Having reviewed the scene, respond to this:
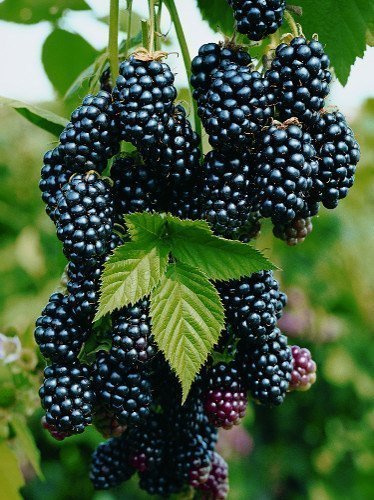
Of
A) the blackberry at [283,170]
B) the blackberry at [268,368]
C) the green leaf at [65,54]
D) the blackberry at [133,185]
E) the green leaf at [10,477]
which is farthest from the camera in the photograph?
the green leaf at [65,54]

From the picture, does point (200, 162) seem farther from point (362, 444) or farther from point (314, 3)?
point (362, 444)

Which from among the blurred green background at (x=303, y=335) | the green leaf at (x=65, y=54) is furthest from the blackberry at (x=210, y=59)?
the blurred green background at (x=303, y=335)

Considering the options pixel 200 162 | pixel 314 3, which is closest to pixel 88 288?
pixel 200 162

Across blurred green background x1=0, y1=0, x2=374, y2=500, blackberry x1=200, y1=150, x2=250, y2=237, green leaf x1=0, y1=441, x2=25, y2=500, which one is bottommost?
blurred green background x1=0, y1=0, x2=374, y2=500

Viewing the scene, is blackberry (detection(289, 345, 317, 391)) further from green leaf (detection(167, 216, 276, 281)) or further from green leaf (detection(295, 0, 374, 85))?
green leaf (detection(295, 0, 374, 85))

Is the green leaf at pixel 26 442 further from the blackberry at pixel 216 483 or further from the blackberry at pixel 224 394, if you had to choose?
the blackberry at pixel 224 394

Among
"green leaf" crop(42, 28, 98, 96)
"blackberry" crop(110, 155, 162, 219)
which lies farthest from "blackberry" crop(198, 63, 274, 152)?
"green leaf" crop(42, 28, 98, 96)

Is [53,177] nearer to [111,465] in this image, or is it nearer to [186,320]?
[186,320]
